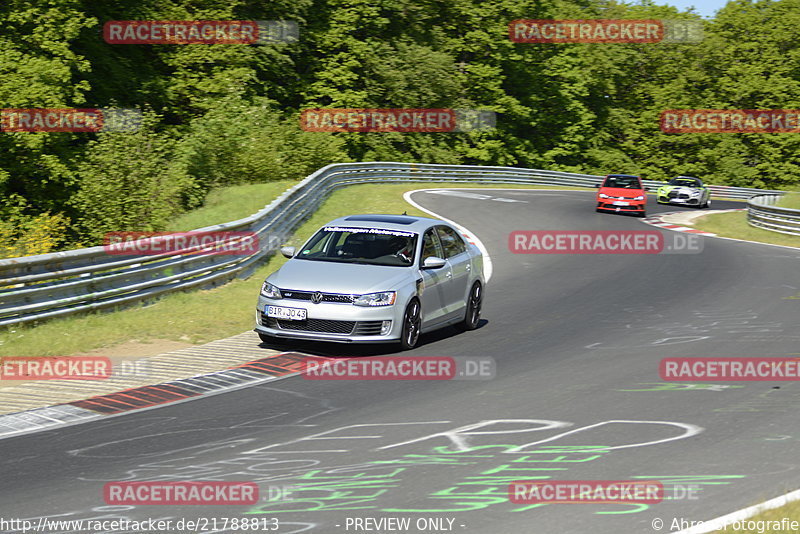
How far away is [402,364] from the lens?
35.8 feet

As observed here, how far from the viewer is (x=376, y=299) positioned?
1118 cm

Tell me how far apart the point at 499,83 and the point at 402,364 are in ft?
193

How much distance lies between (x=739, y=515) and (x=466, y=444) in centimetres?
233

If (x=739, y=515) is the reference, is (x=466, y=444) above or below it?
below

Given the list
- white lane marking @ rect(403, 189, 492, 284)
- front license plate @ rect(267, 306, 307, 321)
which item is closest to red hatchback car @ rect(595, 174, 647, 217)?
white lane marking @ rect(403, 189, 492, 284)

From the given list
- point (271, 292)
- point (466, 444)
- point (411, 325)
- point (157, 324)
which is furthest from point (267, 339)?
point (466, 444)

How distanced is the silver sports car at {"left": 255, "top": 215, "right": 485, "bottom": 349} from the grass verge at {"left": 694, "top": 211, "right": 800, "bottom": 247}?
60.3 feet

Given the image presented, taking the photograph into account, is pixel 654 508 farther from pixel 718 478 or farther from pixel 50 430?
pixel 50 430

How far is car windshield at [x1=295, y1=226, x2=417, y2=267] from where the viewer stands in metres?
12.2

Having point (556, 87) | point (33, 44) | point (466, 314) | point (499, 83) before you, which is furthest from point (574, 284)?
point (556, 87)

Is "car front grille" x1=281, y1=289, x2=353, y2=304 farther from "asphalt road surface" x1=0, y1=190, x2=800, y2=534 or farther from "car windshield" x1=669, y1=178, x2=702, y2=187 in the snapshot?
"car windshield" x1=669, y1=178, x2=702, y2=187

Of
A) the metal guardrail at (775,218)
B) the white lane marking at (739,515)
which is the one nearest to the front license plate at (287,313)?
the white lane marking at (739,515)

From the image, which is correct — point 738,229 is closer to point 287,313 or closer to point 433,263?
point 433,263

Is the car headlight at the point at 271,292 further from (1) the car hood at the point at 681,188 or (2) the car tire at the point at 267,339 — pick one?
(1) the car hood at the point at 681,188
